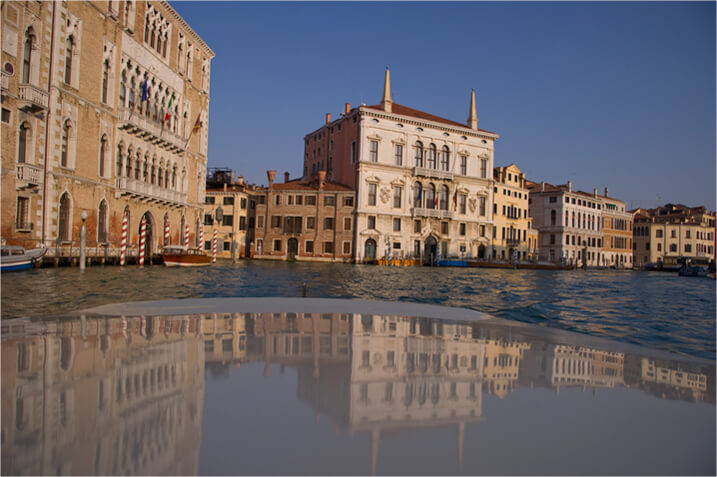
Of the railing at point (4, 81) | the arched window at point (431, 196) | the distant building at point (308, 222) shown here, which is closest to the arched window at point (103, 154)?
the railing at point (4, 81)

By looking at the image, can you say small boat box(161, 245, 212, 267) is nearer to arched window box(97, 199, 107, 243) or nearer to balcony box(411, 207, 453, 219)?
arched window box(97, 199, 107, 243)

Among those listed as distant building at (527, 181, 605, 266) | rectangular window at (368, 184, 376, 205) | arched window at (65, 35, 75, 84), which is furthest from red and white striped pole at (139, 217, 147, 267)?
distant building at (527, 181, 605, 266)

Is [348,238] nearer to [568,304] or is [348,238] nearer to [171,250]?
[171,250]

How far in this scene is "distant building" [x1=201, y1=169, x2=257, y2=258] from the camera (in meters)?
39.0

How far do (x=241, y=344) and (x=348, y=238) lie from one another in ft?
113

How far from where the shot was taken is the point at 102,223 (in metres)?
20.6

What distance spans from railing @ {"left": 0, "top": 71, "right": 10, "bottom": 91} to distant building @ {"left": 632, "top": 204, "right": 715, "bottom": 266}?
212ft

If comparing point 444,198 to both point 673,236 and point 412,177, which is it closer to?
point 412,177

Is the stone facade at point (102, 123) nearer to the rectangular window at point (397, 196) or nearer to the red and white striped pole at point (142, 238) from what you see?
the red and white striped pole at point (142, 238)

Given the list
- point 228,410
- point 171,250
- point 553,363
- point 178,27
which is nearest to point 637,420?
point 553,363

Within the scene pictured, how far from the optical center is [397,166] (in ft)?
130

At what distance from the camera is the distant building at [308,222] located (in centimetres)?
3803

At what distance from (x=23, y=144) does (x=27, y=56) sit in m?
2.79

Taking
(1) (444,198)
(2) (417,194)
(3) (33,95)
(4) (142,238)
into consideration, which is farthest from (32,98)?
(1) (444,198)
